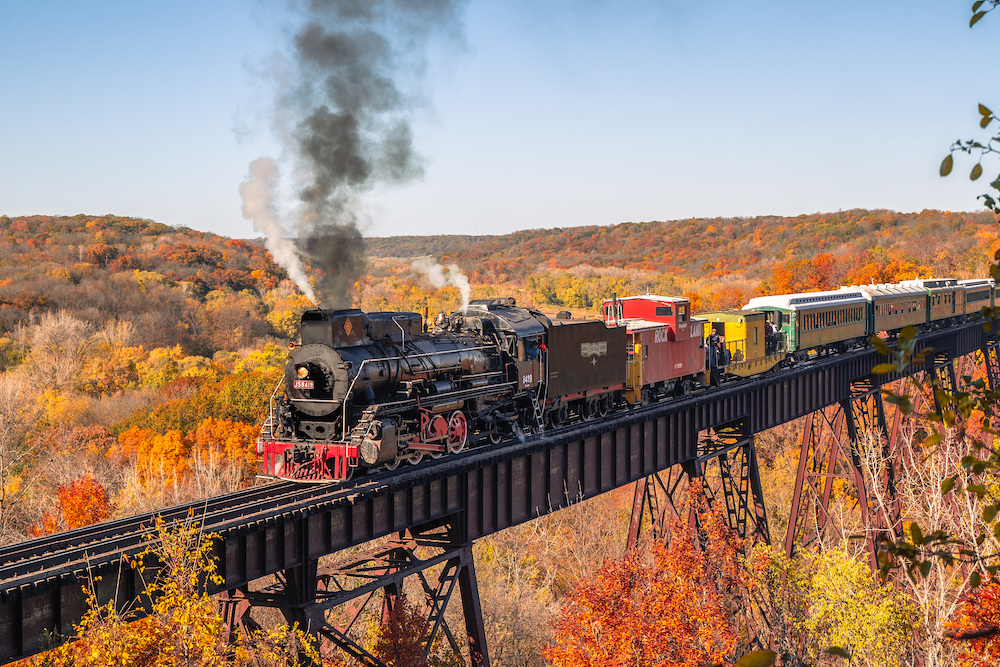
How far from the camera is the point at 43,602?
1050cm

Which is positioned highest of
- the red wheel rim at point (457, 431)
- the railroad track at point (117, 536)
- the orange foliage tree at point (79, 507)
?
the red wheel rim at point (457, 431)

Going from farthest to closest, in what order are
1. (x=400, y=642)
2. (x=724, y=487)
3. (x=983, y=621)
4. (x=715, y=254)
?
(x=715, y=254), (x=724, y=487), (x=400, y=642), (x=983, y=621)

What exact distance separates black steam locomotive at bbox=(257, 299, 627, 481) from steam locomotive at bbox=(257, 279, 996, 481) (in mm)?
30

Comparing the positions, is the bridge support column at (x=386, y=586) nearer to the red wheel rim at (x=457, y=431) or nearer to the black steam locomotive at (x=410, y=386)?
the red wheel rim at (x=457, y=431)

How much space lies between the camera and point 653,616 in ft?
64.6

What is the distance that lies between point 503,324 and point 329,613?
1520 centimetres

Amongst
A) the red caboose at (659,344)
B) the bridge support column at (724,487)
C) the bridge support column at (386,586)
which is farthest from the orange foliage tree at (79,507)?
the red caboose at (659,344)

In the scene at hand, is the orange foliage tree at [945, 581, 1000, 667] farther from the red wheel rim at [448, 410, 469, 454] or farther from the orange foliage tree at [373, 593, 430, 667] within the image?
the orange foliage tree at [373, 593, 430, 667]

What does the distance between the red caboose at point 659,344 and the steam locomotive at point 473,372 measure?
0.04 m

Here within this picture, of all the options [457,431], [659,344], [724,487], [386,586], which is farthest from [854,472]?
[386,586]

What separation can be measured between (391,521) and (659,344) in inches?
474

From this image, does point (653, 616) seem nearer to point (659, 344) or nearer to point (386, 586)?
point (386, 586)

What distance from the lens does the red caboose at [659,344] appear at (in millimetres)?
23766

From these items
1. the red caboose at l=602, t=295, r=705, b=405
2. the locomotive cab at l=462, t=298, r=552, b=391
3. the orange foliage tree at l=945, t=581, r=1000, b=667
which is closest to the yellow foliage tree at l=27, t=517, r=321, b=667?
the locomotive cab at l=462, t=298, r=552, b=391
